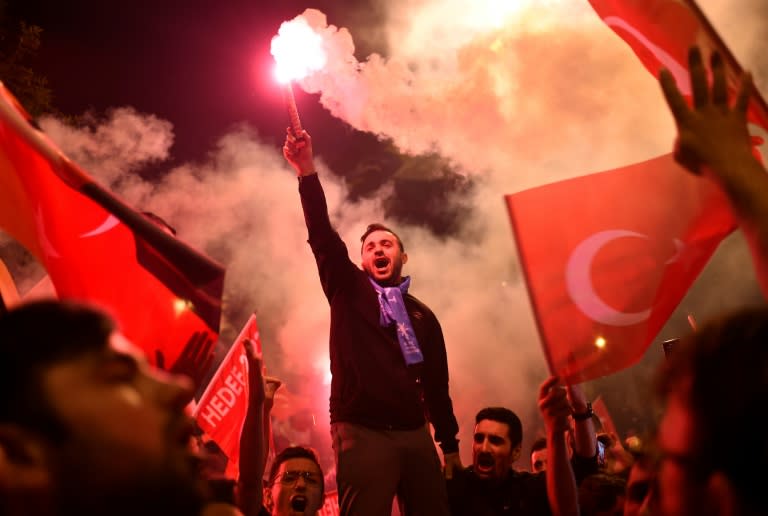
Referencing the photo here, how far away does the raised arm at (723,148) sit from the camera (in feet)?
5.66

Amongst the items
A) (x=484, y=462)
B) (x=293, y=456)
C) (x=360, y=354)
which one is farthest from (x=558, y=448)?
(x=293, y=456)

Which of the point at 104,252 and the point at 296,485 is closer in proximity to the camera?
the point at 104,252

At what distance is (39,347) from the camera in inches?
50.1

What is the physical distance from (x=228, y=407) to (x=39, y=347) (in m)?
4.14

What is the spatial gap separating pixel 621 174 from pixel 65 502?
3.06 meters

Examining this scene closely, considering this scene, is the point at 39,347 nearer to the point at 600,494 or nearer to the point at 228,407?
the point at 600,494

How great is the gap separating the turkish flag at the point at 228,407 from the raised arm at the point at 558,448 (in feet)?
8.26

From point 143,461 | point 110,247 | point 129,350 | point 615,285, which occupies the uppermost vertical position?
point 110,247

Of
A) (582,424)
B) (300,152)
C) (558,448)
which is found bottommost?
(558,448)

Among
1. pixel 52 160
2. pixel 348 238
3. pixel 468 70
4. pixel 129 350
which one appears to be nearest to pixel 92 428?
pixel 129 350

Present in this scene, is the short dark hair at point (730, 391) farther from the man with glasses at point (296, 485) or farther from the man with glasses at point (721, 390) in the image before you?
the man with glasses at point (296, 485)

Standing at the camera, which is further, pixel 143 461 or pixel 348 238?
pixel 348 238

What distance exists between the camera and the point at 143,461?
1.20 m

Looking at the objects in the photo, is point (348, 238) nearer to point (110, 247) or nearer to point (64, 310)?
point (110, 247)
